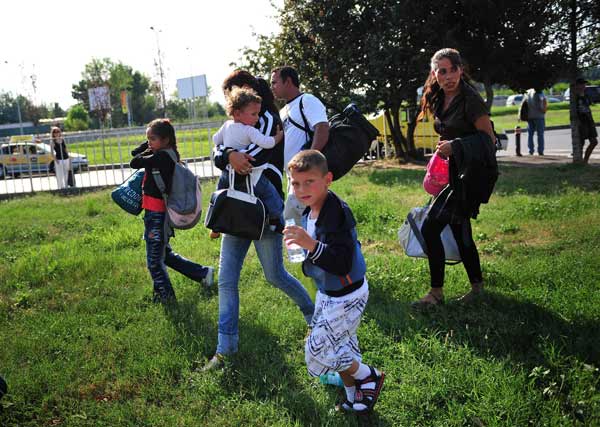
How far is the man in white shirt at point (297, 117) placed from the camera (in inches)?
173

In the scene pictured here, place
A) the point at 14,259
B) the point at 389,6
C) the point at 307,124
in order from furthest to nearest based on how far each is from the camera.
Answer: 1. the point at 389,6
2. the point at 14,259
3. the point at 307,124

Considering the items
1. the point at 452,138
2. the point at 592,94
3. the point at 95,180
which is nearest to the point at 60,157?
the point at 95,180

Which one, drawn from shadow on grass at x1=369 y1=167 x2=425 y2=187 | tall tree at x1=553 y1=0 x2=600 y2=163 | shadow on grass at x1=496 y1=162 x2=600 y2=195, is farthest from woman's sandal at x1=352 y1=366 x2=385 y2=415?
tall tree at x1=553 y1=0 x2=600 y2=163

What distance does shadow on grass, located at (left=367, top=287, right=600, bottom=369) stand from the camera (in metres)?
3.68

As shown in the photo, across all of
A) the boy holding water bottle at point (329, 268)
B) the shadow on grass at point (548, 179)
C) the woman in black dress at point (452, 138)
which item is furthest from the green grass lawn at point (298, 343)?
the shadow on grass at point (548, 179)

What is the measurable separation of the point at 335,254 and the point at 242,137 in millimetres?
1365

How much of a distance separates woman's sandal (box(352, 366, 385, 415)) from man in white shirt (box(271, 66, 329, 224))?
4.82 ft

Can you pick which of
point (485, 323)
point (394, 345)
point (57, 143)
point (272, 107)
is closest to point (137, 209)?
point (272, 107)

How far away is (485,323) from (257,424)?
190 cm

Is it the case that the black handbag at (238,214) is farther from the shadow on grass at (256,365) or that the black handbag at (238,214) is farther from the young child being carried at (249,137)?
the shadow on grass at (256,365)

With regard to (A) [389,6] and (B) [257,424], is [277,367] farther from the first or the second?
(A) [389,6]

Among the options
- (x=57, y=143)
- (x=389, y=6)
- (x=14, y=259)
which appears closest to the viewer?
(x=14, y=259)

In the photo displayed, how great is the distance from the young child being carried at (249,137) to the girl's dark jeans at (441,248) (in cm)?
135

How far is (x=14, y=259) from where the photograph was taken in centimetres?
734
